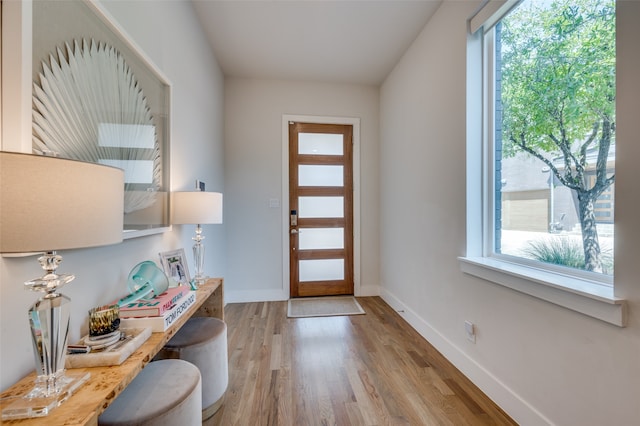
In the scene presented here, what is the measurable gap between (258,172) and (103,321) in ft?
8.51

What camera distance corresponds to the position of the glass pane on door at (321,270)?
351 cm

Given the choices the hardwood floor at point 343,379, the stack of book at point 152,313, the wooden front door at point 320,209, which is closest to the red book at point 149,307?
the stack of book at point 152,313

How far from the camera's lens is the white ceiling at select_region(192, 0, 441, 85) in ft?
7.27

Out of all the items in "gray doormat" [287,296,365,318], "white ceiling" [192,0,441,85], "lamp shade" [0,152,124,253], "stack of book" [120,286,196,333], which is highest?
"white ceiling" [192,0,441,85]

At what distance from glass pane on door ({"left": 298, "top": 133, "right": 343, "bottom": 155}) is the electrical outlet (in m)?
2.42

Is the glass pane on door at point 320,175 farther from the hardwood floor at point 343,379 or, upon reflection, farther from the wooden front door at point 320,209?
the hardwood floor at point 343,379

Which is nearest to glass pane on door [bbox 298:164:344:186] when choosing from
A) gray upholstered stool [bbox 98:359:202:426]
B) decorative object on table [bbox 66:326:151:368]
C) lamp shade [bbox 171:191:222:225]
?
lamp shade [bbox 171:191:222:225]

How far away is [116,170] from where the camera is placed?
691 millimetres

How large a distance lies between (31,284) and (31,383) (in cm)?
33

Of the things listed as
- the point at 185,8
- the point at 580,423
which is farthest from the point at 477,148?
the point at 185,8

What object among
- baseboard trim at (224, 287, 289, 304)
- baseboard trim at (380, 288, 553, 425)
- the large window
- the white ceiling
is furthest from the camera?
baseboard trim at (224, 287, 289, 304)

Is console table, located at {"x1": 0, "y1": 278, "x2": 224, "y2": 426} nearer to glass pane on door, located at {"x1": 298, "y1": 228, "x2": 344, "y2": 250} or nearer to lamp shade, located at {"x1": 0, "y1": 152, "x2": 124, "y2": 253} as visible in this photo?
lamp shade, located at {"x1": 0, "y1": 152, "x2": 124, "y2": 253}

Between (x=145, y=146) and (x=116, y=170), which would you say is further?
(x=145, y=146)

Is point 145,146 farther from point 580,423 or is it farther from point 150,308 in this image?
point 580,423
